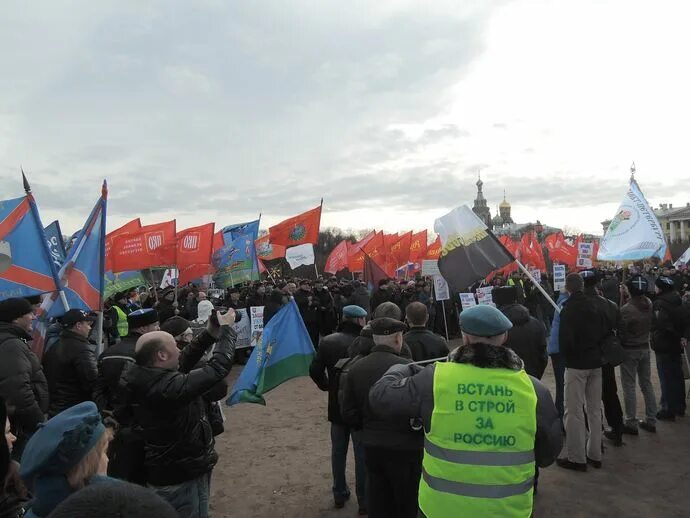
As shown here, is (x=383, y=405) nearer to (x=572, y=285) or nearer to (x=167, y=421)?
(x=167, y=421)

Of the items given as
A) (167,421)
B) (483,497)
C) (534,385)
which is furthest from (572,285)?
(167,421)

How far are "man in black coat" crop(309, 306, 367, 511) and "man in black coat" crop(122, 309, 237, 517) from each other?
1.68 meters

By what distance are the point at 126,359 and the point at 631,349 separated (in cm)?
594

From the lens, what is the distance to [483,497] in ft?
7.75

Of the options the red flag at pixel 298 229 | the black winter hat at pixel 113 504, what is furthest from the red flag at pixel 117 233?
the black winter hat at pixel 113 504

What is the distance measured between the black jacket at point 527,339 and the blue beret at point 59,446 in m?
4.60

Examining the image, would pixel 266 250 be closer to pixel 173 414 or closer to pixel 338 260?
pixel 338 260

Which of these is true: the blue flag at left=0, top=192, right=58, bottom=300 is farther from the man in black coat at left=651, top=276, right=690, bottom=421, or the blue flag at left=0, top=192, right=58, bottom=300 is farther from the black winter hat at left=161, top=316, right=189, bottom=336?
the man in black coat at left=651, top=276, right=690, bottom=421

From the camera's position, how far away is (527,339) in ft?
18.5

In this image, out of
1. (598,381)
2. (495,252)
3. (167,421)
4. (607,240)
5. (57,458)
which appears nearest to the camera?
(57,458)

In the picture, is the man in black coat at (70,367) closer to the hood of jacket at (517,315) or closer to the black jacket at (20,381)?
the black jacket at (20,381)

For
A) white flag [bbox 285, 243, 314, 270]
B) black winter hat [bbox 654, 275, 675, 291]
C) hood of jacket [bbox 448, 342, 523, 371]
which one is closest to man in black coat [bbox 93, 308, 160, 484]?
hood of jacket [bbox 448, 342, 523, 371]

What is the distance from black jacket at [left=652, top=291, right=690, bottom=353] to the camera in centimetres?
687

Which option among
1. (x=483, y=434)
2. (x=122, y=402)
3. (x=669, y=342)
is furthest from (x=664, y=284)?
(x=122, y=402)
